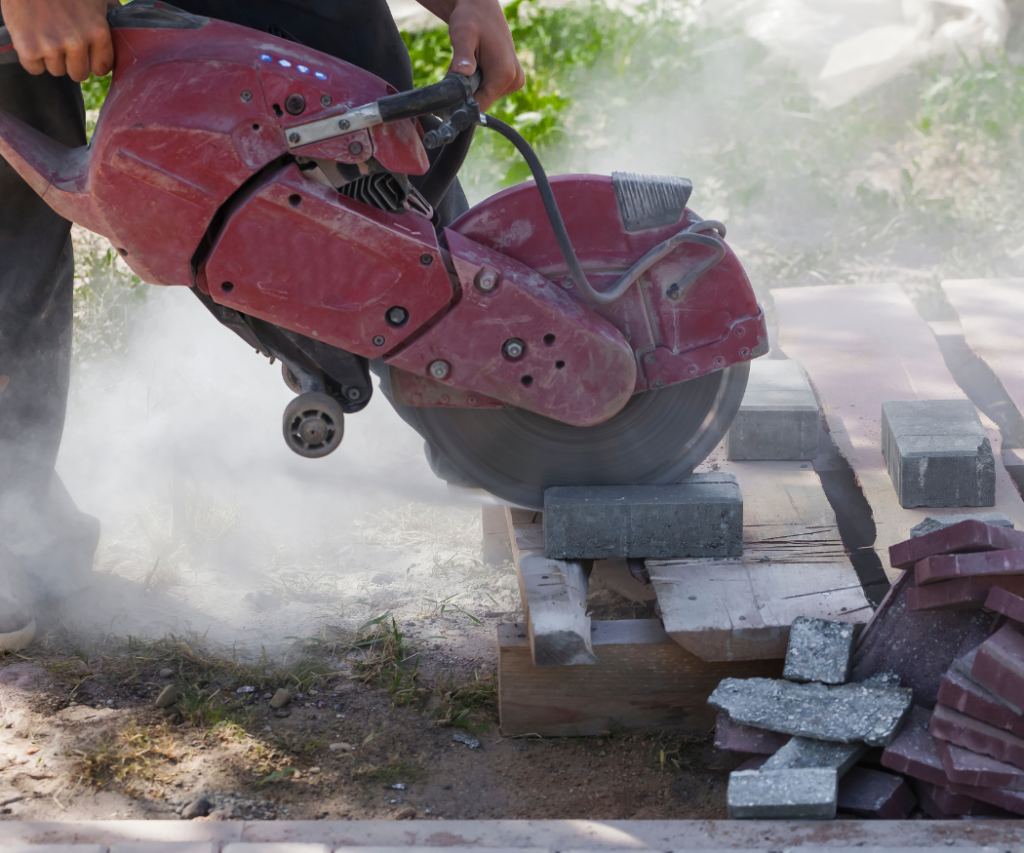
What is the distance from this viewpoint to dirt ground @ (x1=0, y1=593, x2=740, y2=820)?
201cm

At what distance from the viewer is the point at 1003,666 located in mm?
1731

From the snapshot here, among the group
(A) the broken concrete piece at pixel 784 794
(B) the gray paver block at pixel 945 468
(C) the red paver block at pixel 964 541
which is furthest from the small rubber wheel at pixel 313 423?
(B) the gray paver block at pixel 945 468

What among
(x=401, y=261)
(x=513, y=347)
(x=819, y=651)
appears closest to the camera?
(x=819, y=651)

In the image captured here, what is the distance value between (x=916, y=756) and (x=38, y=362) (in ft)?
7.44

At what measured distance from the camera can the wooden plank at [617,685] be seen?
7.12 feet

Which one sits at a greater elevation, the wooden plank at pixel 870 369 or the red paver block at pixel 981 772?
the wooden plank at pixel 870 369

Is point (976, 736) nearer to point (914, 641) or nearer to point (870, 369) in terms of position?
point (914, 641)

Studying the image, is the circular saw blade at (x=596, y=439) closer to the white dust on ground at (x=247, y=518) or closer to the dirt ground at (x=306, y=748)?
the white dust on ground at (x=247, y=518)

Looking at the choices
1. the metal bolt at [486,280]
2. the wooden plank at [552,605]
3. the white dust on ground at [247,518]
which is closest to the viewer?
the wooden plank at [552,605]

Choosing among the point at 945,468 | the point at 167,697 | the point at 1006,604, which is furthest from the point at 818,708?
the point at 167,697

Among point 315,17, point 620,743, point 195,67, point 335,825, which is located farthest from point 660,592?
point 315,17

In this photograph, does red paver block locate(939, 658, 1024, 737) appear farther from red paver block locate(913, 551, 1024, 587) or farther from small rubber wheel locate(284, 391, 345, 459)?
small rubber wheel locate(284, 391, 345, 459)

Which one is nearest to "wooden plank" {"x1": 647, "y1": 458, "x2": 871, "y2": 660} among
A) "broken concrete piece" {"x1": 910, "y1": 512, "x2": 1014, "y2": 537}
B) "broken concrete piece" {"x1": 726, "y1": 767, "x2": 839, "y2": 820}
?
"broken concrete piece" {"x1": 910, "y1": 512, "x2": 1014, "y2": 537}

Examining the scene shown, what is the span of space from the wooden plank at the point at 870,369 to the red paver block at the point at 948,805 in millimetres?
731
